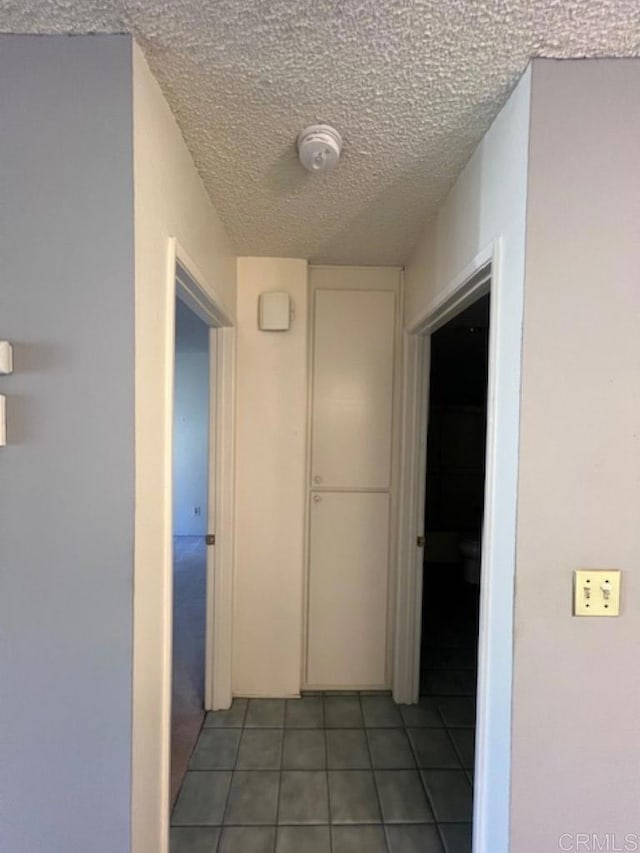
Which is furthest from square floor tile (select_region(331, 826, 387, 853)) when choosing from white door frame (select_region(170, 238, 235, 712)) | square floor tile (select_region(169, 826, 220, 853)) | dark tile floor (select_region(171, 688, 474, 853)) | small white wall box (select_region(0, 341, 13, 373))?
small white wall box (select_region(0, 341, 13, 373))

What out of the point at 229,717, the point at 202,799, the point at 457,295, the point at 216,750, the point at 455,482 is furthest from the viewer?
the point at 455,482

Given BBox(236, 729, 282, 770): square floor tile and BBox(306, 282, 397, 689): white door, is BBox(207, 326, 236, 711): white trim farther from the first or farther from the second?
BBox(306, 282, 397, 689): white door

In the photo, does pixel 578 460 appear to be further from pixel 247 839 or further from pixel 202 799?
pixel 202 799

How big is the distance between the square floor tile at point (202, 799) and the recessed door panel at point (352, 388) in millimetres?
1378

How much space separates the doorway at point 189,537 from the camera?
88.0 inches

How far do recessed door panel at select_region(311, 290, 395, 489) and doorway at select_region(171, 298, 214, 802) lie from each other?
0.62 m

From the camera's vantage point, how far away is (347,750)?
204 centimetres

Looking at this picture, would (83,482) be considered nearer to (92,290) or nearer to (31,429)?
(31,429)

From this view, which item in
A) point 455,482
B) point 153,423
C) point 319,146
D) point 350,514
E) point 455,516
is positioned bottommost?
point 455,516

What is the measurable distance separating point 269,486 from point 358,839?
4.79ft

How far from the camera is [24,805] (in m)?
1.01

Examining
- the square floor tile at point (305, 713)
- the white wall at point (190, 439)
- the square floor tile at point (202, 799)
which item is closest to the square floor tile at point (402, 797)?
the square floor tile at point (305, 713)

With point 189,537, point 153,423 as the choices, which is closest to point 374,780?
point 153,423

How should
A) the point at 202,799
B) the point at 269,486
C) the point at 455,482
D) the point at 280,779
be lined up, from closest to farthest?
the point at 202,799 → the point at 280,779 → the point at 269,486 → the point at 455,482
